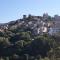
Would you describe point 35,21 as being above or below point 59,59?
above

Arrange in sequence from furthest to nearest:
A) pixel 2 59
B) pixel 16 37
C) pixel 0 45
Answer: pixel 16 37 < pixel 0 45 < pixel 2 59

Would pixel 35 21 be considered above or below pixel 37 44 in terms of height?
above

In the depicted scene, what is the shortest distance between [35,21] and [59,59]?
765 inches

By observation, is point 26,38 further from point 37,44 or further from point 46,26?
point 46,26

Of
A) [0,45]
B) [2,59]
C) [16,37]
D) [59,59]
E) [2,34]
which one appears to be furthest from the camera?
[2,34]

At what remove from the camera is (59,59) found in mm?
16672

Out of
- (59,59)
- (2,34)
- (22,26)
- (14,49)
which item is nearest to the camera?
(59,59)

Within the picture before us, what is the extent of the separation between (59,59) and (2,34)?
495 inches

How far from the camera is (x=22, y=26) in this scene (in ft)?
111

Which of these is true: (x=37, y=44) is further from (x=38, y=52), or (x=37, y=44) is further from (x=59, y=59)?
(x=59, y=59)

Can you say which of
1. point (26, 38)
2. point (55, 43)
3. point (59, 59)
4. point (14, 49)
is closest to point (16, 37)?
point (26, 38)

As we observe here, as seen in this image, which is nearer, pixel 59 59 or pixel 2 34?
pixel 59 59

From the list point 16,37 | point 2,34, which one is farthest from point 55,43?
point 2,34

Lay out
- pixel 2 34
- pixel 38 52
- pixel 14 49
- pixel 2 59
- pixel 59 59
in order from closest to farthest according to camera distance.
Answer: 1. pixel 59 59
2. pixel 2 59
3. pixel 38 52
4. pixel 14 49
5. pixel 2 34
